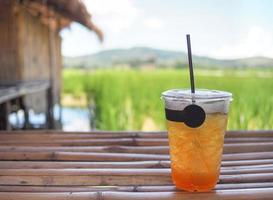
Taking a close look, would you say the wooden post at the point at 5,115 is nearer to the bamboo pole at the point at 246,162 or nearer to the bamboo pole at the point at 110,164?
the bamboo pole at the point at 110,164

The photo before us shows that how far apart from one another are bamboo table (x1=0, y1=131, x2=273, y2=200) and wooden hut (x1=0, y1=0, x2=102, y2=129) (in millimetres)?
3095

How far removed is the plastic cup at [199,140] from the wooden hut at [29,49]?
356 centimetres

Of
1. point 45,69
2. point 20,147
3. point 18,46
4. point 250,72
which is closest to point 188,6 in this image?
point 250,72

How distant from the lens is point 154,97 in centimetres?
592

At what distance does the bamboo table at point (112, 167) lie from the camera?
0.78 meters

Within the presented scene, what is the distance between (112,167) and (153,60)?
13919 millimetres

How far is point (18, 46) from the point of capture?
5320mm

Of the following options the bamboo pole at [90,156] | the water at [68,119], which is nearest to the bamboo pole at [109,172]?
the bamboo pole at [90,156]

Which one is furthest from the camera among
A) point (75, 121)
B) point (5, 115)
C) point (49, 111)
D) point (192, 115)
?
point (75, 121)

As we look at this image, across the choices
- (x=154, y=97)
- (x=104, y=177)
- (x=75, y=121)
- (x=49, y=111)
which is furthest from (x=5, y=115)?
(x=75, y=121)

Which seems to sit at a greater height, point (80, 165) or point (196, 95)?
point (196, 95)

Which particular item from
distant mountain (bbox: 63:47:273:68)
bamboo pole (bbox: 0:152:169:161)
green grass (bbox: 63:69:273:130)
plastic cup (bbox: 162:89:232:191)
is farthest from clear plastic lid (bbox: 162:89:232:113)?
green grass (bbox: 63:69:273:130)

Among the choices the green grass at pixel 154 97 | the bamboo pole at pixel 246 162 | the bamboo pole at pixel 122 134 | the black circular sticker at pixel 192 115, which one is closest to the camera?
the black circular sticker at pixel 192 115

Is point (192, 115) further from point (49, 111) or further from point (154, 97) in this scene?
point (49, 111)
